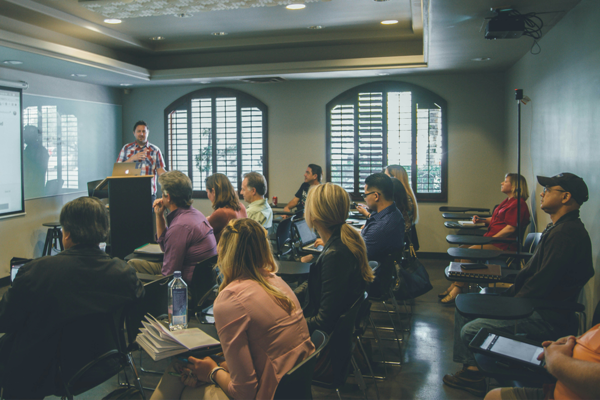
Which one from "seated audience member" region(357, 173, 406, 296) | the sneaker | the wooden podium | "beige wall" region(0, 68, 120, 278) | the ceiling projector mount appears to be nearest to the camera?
the sneaker

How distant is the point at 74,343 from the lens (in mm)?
1994

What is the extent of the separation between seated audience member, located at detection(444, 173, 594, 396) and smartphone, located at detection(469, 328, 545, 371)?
13.7 inches

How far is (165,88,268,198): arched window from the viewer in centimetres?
737

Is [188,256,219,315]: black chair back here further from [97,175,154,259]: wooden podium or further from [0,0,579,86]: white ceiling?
[0,0,579,86]: white ceiling

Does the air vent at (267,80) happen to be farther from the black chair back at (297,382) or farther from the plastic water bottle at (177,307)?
the black chair back at (297,382)

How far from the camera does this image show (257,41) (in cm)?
617

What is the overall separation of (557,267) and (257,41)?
4.91 m

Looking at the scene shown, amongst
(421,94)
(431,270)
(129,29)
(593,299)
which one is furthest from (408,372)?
(129,29)

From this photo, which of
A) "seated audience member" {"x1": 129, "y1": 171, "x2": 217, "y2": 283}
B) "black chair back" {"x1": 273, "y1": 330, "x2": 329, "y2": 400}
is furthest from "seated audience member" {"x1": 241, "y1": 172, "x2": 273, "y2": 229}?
"black chair back" {"x1": 273, "y1": 330, "x2": 329, "y2": 400}

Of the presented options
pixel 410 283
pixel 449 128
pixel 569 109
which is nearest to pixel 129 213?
pixel 410 283

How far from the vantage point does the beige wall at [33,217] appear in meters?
5.52

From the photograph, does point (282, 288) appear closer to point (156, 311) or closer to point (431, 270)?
point (156, 311)

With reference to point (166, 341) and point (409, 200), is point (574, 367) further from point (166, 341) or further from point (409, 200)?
point (409, 200)

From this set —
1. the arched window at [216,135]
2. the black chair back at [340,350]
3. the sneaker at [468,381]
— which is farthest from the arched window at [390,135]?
the black chair back at [340,350]
